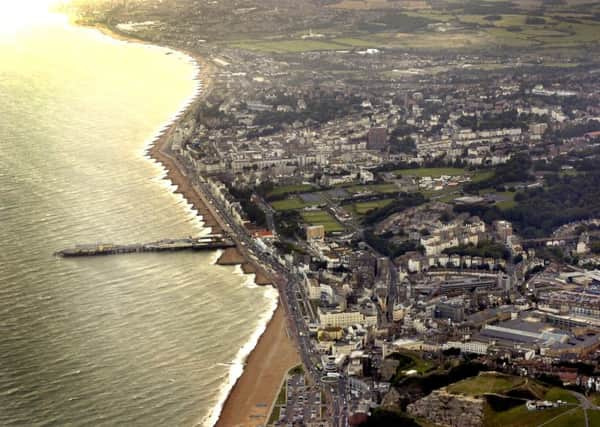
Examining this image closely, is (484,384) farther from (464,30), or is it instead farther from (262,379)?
(464,30)

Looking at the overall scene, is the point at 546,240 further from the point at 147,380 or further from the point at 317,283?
the point at 147,380

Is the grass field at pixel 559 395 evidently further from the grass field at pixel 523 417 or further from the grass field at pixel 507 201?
the grass field at pixel 507 201

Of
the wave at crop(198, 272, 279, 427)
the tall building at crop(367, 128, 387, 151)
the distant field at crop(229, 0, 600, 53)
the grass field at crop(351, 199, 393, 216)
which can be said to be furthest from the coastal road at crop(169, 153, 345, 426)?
the distant field at crop(229, 0, 600, 53)

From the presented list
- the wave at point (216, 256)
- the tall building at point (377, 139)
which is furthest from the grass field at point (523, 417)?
the tall building at point (377, 139)

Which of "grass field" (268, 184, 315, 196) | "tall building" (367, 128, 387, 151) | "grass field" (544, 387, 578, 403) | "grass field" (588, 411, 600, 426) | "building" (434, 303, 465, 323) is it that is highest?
"grass field" (588, 411, 600, 426)

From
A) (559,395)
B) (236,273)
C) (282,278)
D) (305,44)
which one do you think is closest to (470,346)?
(559,395)

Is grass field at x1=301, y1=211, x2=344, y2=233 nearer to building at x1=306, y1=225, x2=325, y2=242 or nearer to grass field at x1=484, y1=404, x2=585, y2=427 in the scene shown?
building at x1=306, y1=225, x2=325, y2=242
